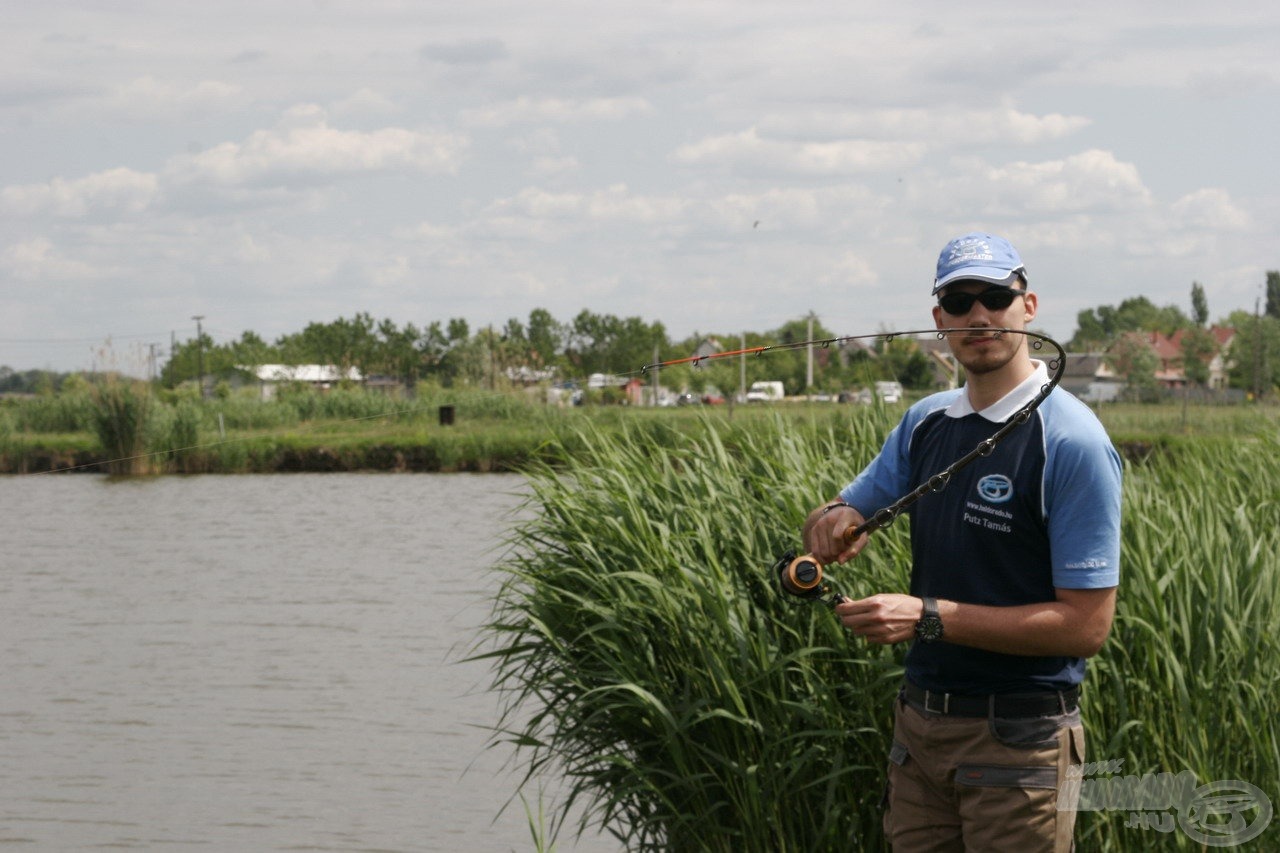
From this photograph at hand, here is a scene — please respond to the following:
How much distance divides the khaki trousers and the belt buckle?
0.6 inches

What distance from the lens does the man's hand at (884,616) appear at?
117 inches

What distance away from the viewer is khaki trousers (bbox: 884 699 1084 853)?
3.06 meters

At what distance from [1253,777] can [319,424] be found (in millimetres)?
3625

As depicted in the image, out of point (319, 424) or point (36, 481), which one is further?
point (36, 481)

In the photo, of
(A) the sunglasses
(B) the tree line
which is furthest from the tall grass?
(B) the tree line

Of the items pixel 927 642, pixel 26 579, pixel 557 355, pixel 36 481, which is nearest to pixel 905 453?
pixel 927 642

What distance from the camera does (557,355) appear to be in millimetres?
90250

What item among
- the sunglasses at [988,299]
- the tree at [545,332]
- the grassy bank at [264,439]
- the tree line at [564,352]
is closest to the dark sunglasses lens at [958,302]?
the sunglasses at [988,299]

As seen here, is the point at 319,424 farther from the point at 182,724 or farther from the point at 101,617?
the point at 101,617

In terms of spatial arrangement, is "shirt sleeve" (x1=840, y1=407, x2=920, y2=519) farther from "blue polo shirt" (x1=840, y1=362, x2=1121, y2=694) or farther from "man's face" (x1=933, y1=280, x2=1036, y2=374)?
"man's face" (x1=933, y1=280, x2=1036, y2=374)

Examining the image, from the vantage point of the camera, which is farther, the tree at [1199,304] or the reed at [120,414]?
the tree at [1199,304]

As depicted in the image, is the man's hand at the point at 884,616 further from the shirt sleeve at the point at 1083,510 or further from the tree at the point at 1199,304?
the tree at the point at 1199,304

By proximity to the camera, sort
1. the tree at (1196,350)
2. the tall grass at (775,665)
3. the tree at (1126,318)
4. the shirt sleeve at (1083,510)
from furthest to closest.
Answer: the tree at (1126,318)
the tree at (1196,350)
the tall grass at (775,665)
the shirt sleeve at (1083,510)

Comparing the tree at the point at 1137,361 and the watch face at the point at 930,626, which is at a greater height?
the tree at the point at 1137,361
